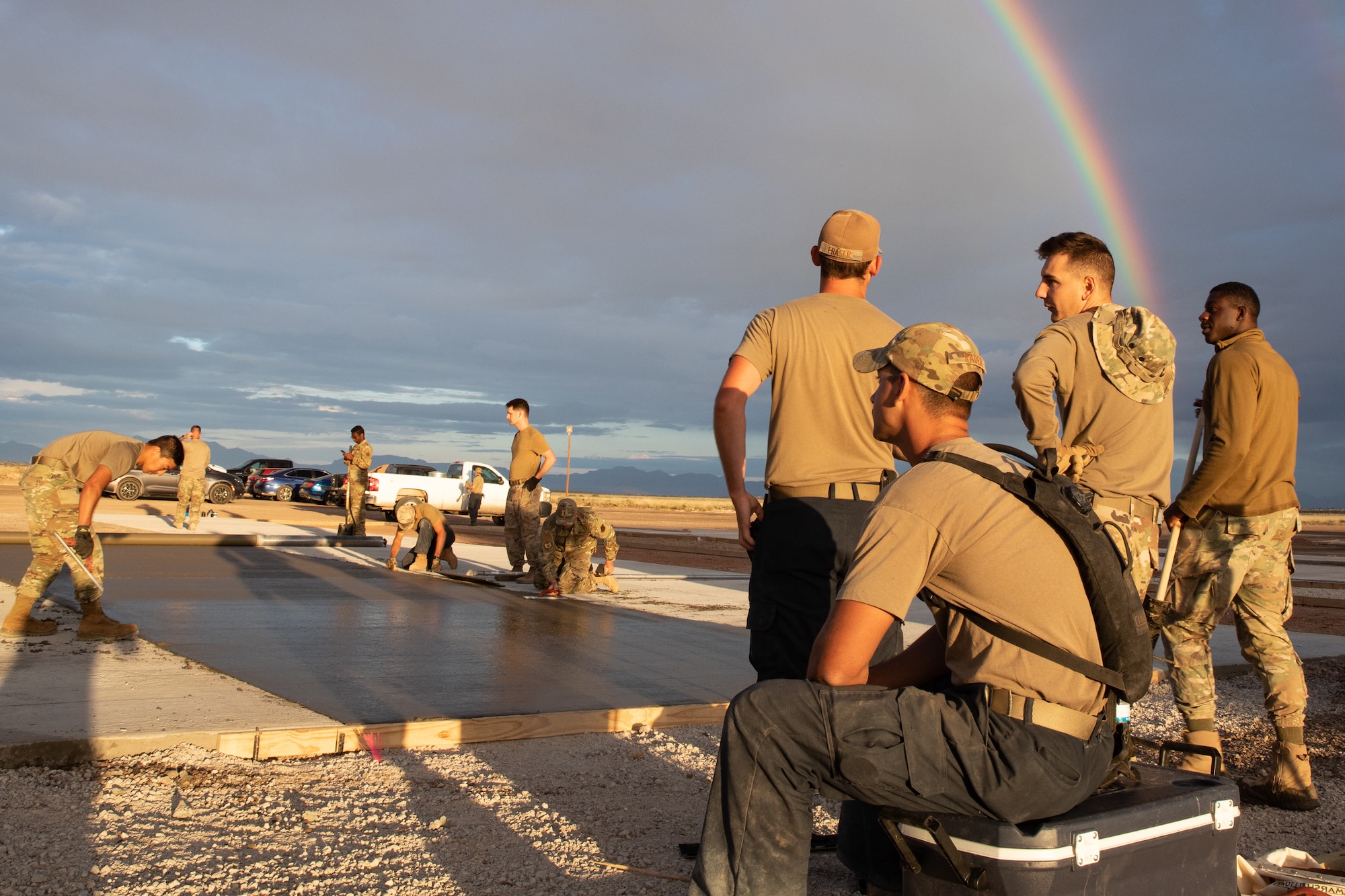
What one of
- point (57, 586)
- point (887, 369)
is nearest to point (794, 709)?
point (887, 369)

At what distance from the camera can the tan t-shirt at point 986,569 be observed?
2.27 meters

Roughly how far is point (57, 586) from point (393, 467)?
2264cm

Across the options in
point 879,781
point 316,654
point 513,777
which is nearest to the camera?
point 879,781

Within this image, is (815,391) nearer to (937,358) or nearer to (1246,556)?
(937,358)

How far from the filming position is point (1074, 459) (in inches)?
140

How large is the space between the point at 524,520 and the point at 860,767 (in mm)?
9466

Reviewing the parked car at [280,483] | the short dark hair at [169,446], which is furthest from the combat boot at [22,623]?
the parked car at [280,483]

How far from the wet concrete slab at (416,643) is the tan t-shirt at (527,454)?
127 cm

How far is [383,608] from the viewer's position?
355 inches

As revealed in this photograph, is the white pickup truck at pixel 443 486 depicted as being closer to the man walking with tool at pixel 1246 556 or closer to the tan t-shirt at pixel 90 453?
the tan t-shirt at pixel 90 453

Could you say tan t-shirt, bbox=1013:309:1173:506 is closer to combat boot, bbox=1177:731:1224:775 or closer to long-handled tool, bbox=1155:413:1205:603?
long-handled tool, bbox=1155:413:1205:603

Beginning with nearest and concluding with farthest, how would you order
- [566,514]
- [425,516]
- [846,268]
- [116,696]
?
[846,268] → [116,696] → [566,514] → [425,516]

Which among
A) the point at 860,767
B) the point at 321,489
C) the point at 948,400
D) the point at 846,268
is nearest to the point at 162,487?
the point at 321,489

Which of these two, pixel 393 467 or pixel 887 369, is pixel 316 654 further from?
pixel 393 467
